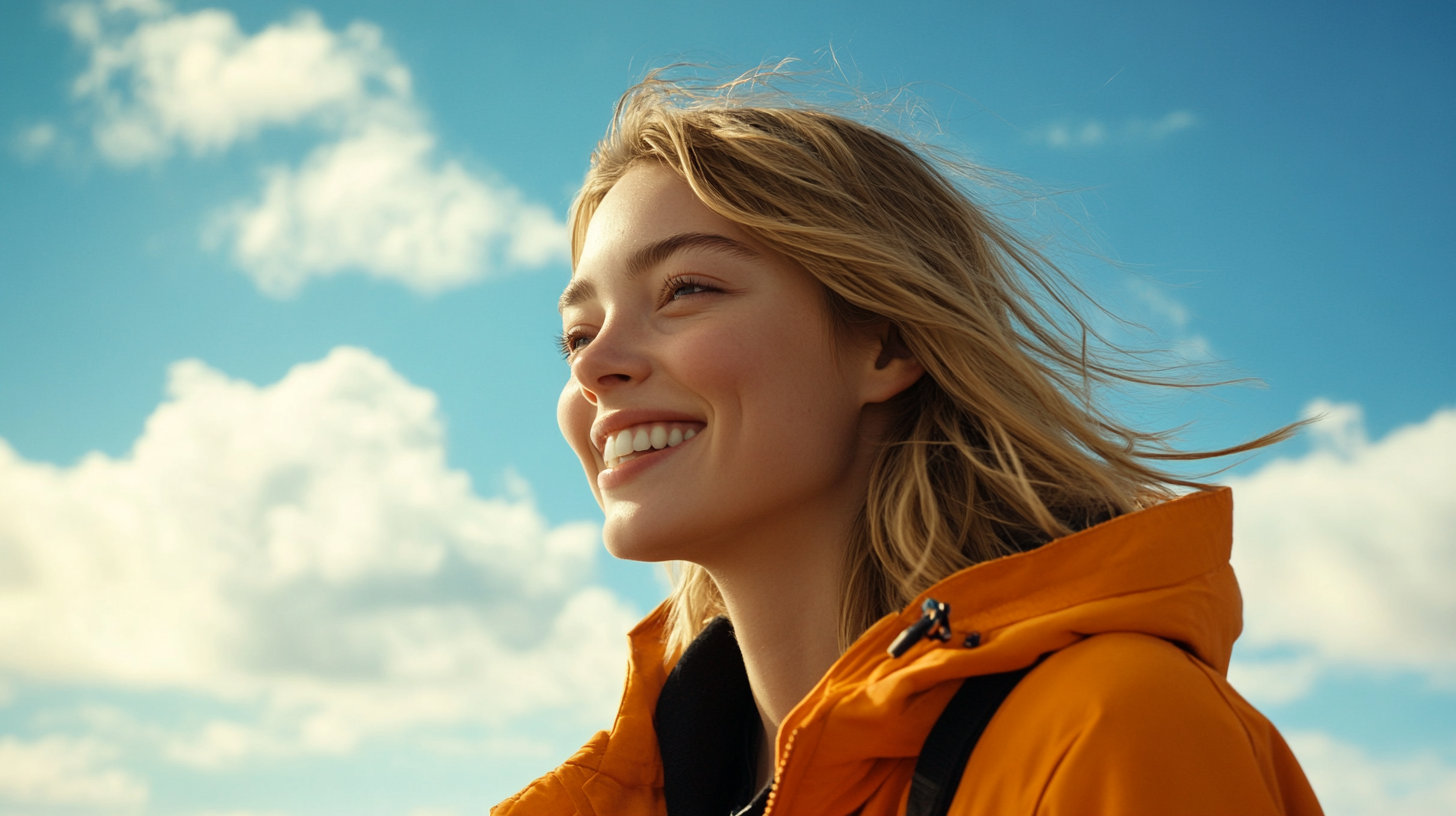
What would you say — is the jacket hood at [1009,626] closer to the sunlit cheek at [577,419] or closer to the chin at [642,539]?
the chin at [642,539]

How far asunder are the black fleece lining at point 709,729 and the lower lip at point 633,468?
3.05ft

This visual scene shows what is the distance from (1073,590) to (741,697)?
168 cm

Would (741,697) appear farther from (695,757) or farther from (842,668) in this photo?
(842,668)

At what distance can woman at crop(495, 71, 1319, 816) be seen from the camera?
2184 mm

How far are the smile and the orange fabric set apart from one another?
2.88 ft

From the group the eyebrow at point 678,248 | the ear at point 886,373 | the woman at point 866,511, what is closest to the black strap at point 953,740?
the woman at point 866,511

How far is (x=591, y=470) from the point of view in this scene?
3523 millimetres

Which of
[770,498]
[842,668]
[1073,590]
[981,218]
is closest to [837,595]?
[770,498]

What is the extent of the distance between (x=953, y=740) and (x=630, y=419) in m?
1.31

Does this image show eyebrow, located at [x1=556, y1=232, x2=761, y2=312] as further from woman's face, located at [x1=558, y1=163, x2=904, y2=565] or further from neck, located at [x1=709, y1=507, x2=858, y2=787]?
neck, located at [x1=709, y1=507, x2=858, y2=787]

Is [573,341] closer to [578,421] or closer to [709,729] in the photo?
[578,421]

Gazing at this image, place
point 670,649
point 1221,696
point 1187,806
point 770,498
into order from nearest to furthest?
point 1187,806 → point 1221,696 → point 770,498 → point 670,649

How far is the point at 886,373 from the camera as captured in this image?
3178 mm

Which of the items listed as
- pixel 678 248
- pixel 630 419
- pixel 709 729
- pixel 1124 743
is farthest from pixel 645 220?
pixel 1124 743
